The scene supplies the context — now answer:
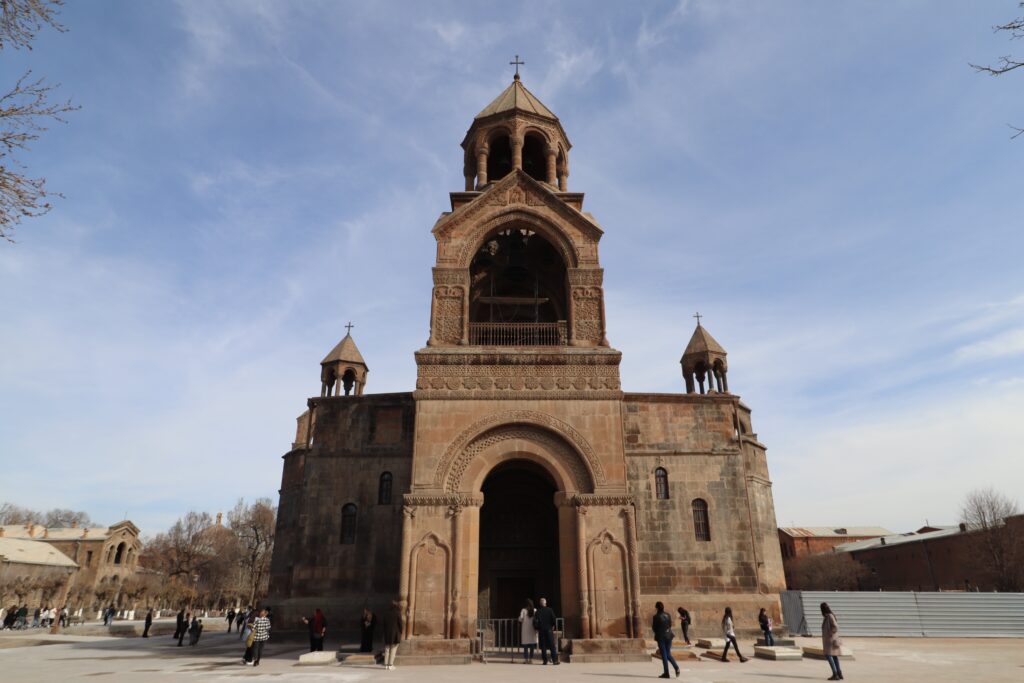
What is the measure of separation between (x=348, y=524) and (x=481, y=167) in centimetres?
1238

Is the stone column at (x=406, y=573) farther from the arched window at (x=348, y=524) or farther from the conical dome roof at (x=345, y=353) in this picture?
the conical dome roof at (x=345, y=353)

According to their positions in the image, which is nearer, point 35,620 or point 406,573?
point 406,573

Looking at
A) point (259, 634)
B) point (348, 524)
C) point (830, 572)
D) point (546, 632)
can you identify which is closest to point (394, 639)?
point (259, 634)

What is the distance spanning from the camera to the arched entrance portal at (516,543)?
16.6m

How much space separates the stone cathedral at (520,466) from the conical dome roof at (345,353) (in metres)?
0.09

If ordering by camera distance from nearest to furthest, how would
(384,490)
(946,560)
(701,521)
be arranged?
(701,521)
(384,490)
(946,560)

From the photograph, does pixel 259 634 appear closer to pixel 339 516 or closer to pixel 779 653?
pixel 339 516

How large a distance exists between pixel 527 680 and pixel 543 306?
12530 mm

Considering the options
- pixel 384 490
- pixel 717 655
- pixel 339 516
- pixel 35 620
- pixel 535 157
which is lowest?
pixel 35 620

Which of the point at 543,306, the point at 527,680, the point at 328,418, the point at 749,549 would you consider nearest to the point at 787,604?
the point at 749,549

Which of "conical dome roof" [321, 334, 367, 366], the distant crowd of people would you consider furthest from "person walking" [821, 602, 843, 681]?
the distant crowd of people

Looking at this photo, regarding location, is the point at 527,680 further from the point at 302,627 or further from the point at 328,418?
the point at 328,418

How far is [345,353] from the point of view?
76.9ft

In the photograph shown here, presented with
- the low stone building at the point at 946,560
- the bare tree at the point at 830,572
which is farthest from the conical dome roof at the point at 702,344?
the bare tree at the point at 830,572
